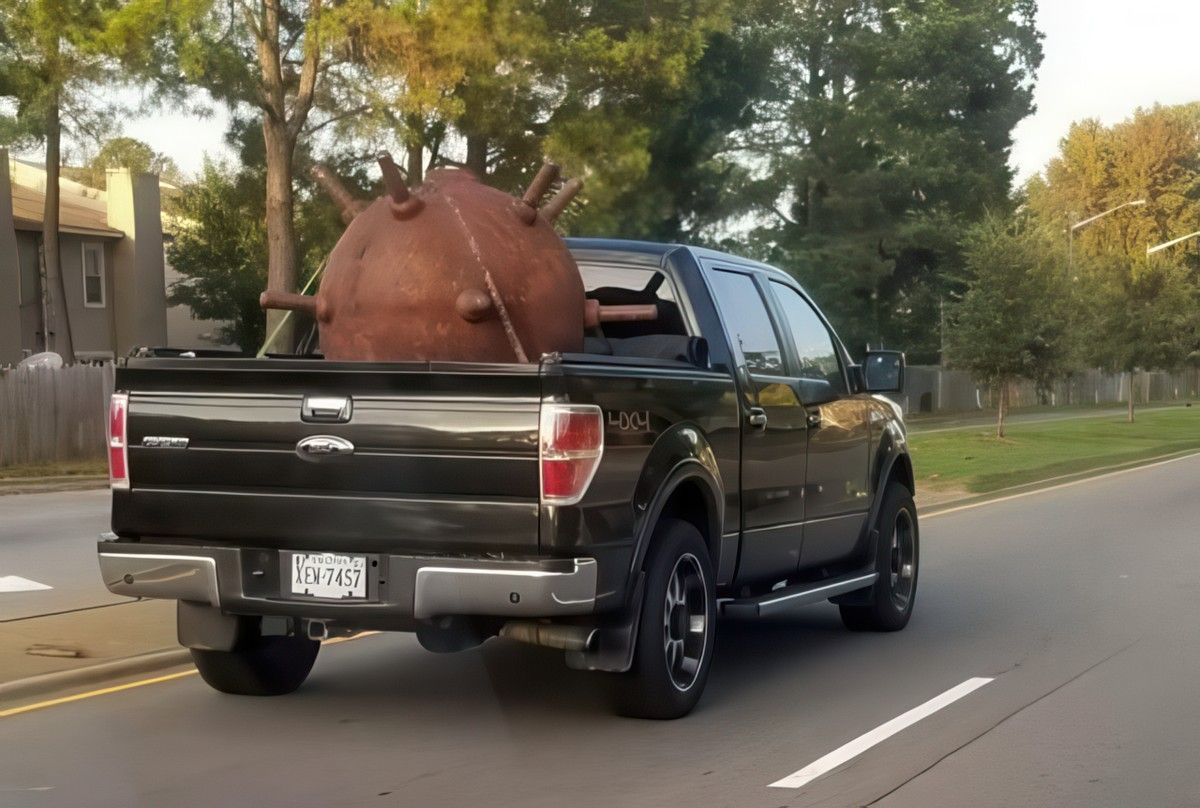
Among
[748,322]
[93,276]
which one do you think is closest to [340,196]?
[748,322]

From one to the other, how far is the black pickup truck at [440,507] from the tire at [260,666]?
10 millimetres

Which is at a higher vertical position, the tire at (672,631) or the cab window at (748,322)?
the cab window at (748,322)

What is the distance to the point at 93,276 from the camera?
48.5 m

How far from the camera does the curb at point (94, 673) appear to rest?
8.45 metres

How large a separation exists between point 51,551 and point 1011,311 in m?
26.5

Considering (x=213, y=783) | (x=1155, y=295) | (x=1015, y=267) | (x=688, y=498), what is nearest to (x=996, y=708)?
(x=688, y=498)

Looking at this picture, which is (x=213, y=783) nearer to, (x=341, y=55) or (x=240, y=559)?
(x=240, y=559)

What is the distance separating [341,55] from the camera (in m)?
31.3

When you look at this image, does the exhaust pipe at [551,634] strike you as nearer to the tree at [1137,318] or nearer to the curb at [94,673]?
the curb at [94,673]

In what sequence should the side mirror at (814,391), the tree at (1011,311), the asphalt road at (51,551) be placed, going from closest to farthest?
the side mirror at (814,391)
the asphalt road at (51,551)
the tree at (1011,311)

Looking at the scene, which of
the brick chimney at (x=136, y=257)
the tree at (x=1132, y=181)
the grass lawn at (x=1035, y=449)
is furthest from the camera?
the tree at (x=1132, y=181)

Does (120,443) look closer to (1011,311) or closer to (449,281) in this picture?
(449,281)

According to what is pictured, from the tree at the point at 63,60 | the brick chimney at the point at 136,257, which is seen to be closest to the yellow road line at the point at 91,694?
the tree at the point at 63,60

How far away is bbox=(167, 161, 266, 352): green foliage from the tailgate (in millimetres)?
43954
